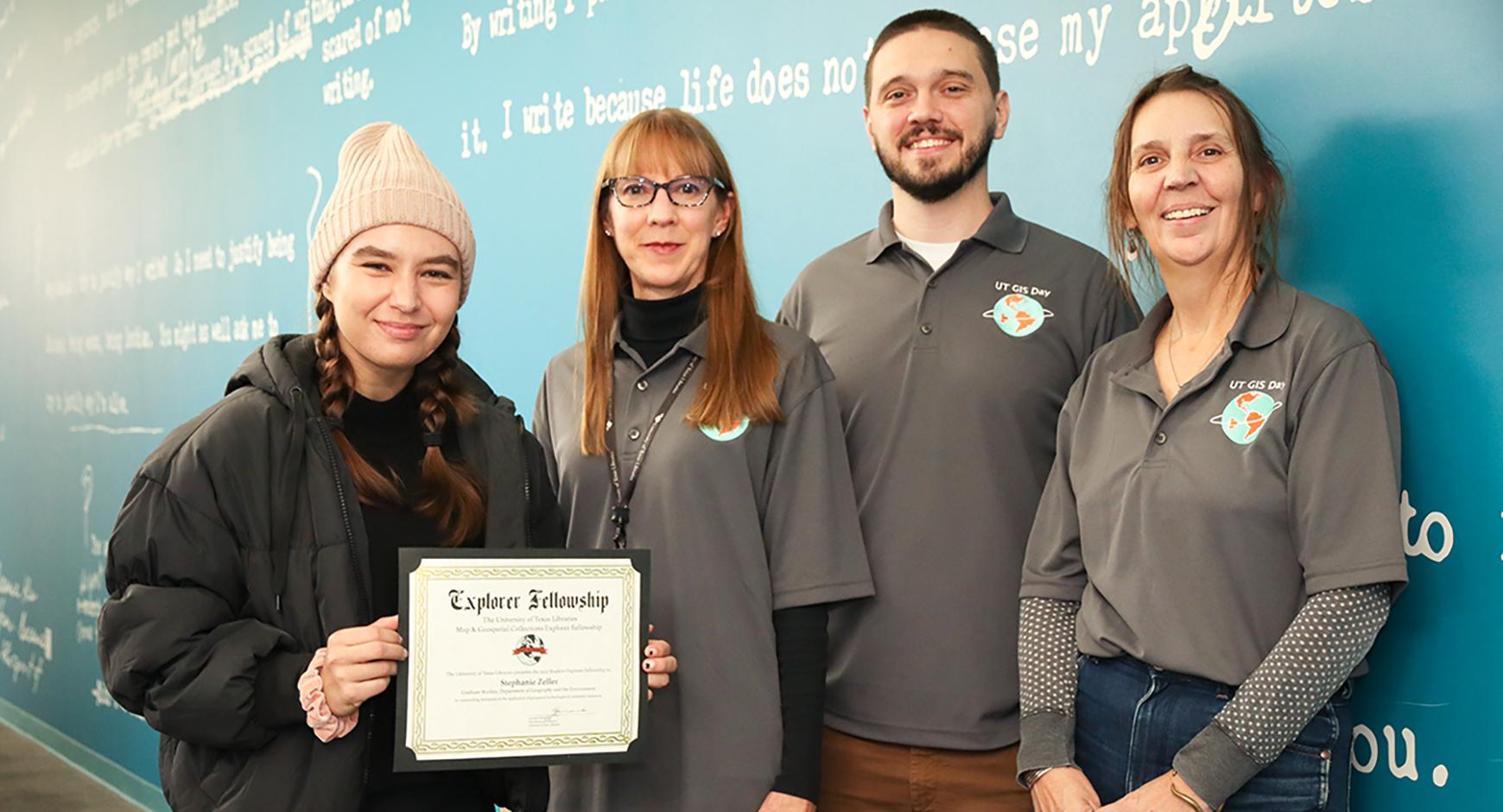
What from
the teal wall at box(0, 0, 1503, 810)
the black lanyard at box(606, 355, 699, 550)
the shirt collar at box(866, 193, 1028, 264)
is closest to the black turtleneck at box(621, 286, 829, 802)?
the black lanyard at box(606, 355, 699, 550)

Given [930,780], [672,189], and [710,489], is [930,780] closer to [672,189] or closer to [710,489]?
[710,489]

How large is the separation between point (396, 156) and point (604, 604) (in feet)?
2.22

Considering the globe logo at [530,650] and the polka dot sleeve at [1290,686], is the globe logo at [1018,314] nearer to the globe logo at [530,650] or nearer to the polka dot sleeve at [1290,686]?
the polka dot sleeve at [1290,686]

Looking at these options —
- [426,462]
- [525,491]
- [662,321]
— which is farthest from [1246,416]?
[426,462]

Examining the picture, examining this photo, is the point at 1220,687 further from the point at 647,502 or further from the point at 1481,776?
the point at 647,502

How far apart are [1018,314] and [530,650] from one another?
0.95 metres

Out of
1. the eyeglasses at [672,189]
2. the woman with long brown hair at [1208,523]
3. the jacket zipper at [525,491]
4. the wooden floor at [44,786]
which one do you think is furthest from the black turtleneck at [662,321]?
the wooden floor at [44,786]

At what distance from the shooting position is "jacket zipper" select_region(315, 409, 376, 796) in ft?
5.90

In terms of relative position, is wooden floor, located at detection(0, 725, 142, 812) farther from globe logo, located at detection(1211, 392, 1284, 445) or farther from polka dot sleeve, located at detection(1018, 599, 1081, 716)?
globe logo, located at detection(1211, 392, 1284, 445)

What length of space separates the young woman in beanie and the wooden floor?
14.3 feet

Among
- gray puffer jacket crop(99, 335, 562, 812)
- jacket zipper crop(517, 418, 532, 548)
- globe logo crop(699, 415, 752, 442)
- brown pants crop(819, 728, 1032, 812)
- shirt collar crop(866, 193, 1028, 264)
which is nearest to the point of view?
gray puffer jacket crop(99, 335, 562, 812)

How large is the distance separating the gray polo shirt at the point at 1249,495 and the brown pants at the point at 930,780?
34 centimetres

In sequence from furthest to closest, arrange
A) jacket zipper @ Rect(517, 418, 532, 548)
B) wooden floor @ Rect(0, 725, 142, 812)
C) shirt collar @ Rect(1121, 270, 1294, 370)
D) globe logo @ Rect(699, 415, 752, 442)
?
1. wooden floor @ Rect(0, 725, 142, 812)
2. globe logo @ Rect(699, 415, 752, 442)
3. jacket zipper @ Rect(517, 418, 532, 548)
4. shirt collar @ Rect(1121, 270, 1294, 370)

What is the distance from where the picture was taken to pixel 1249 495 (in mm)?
1785
